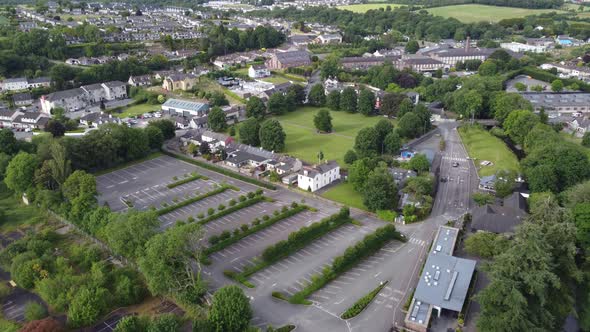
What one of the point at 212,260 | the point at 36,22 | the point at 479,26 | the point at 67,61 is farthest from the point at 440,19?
the point at 212,260

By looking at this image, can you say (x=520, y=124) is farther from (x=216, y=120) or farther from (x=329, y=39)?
(x=329, y=39)

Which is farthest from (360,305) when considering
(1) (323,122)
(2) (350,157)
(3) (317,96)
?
(3) (317,96)

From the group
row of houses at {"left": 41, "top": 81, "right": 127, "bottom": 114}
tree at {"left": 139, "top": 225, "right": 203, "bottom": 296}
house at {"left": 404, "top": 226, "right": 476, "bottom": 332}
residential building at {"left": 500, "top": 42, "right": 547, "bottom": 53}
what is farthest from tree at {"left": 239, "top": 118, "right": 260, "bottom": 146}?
residential building at {"left": 500, "top": 42, "right": 547, "bottom": 53}

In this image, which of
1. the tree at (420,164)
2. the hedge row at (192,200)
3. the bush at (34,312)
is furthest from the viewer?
the tree at (420,164)

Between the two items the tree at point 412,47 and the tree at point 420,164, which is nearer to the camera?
the tree at point 420,164

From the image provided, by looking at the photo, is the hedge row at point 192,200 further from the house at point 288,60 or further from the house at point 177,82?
the house at point 288,60

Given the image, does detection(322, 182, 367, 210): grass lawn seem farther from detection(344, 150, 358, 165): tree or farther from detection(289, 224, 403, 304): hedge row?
detection(289, 224, 403, 304): hedge row

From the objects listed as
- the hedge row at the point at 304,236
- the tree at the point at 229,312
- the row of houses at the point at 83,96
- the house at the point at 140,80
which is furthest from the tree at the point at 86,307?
the house at the point at 140,80
